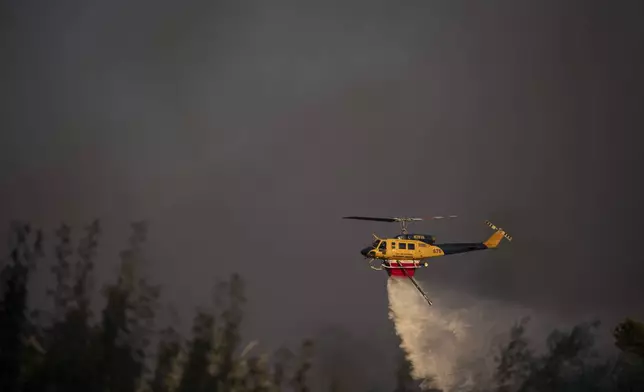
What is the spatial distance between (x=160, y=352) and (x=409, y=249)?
3993mm

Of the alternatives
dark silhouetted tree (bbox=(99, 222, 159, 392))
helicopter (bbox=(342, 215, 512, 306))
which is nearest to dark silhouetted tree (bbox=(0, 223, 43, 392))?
dark silhouetted tree (bbox=(99, 222, 159, 392))

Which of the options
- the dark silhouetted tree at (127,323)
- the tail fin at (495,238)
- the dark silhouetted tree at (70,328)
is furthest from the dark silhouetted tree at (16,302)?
the tail fin at (495,238)

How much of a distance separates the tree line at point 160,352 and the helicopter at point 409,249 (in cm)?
137

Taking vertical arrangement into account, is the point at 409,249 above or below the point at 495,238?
below

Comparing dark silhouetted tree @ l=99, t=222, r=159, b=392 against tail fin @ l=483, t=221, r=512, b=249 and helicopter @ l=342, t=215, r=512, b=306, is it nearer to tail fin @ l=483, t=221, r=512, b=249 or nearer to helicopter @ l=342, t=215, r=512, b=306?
helicopter @ l=342, t=215, r=512, b=306

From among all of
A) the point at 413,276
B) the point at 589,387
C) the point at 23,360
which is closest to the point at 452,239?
the point at 413,276

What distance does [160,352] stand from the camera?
35.1ft

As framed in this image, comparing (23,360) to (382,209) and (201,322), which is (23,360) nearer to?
(201,322)

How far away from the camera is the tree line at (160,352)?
34.3 feet

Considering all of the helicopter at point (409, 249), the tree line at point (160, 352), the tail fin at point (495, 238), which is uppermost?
the tail fin at point (495, 238)

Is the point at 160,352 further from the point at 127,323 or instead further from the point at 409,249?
the point at 409,249

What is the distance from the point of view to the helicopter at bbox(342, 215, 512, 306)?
10125 millimetres

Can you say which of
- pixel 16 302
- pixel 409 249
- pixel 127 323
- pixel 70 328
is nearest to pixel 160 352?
pixel 127 323

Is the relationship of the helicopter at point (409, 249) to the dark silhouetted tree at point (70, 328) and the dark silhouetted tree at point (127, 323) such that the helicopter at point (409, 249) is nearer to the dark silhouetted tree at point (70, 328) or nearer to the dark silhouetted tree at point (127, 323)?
the dark silhouetted tree at point (127, 323)
